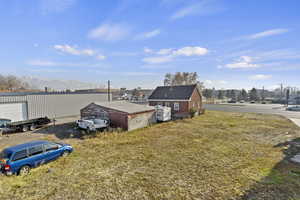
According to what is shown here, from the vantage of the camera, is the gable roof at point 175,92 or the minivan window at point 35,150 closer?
the minivan window at point 35,150

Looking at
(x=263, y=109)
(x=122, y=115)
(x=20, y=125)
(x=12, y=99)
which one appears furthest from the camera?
(x=263, y=109)

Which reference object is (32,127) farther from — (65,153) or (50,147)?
(50,147)

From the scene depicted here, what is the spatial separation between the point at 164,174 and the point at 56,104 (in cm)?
2130

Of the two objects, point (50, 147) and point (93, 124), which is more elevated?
point (93, 124)

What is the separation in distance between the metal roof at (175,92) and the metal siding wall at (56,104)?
13214 mm

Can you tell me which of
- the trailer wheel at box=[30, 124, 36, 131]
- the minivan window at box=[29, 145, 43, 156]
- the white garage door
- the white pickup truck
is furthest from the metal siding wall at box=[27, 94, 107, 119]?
the minivan window at box=[29, 145, 43, 156]

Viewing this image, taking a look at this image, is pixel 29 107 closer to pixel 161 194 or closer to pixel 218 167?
pixel 161 194

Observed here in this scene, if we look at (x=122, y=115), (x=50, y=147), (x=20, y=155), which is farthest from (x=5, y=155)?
(x=122, y=115)

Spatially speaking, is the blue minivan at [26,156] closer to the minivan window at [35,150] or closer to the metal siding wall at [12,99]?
the minivan window at [35,150]

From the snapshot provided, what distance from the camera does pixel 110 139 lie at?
41.9 feet

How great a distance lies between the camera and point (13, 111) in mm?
17891

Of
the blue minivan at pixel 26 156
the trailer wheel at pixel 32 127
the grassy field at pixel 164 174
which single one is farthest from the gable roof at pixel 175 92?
the blue minivan at pixel 26 156

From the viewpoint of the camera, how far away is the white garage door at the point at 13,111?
1720cm

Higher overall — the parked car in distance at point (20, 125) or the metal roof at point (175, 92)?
the metal roof at point (175, 92)
